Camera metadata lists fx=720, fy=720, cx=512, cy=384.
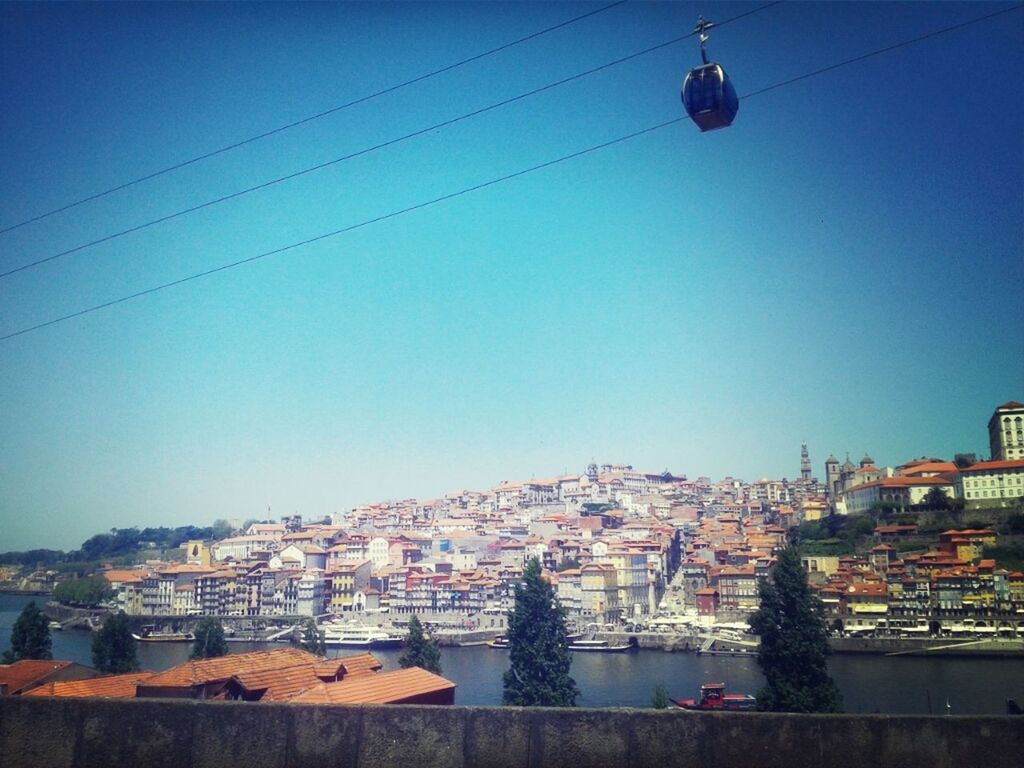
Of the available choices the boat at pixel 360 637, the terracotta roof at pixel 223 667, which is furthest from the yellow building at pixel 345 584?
the terracotta roof at pixel 223 667

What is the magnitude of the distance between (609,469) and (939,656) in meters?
41.9

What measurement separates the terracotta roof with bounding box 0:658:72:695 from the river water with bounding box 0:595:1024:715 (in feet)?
32.4

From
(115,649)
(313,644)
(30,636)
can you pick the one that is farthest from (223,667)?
(313,644)

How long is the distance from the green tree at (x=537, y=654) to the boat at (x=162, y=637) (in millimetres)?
23216

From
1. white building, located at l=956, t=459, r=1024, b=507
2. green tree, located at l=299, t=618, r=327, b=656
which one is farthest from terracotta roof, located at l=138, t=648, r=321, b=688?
white building, located at l=956, t=459, r=1024, b=507

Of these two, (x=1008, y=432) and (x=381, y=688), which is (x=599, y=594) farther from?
(x=381, y=688)

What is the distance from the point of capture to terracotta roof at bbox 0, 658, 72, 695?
1079cm

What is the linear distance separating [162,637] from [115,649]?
1811 cm

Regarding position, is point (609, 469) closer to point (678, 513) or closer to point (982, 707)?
point (678, 513)

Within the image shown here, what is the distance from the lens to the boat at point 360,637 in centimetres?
3088

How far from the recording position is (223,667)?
9.91 m

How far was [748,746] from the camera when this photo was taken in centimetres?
230

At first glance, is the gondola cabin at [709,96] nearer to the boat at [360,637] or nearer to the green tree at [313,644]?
the green tree at [313,644]

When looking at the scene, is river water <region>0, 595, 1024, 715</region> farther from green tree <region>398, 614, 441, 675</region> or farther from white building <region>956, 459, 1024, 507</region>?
white building <region>956, 459, 1024, 507</region>
